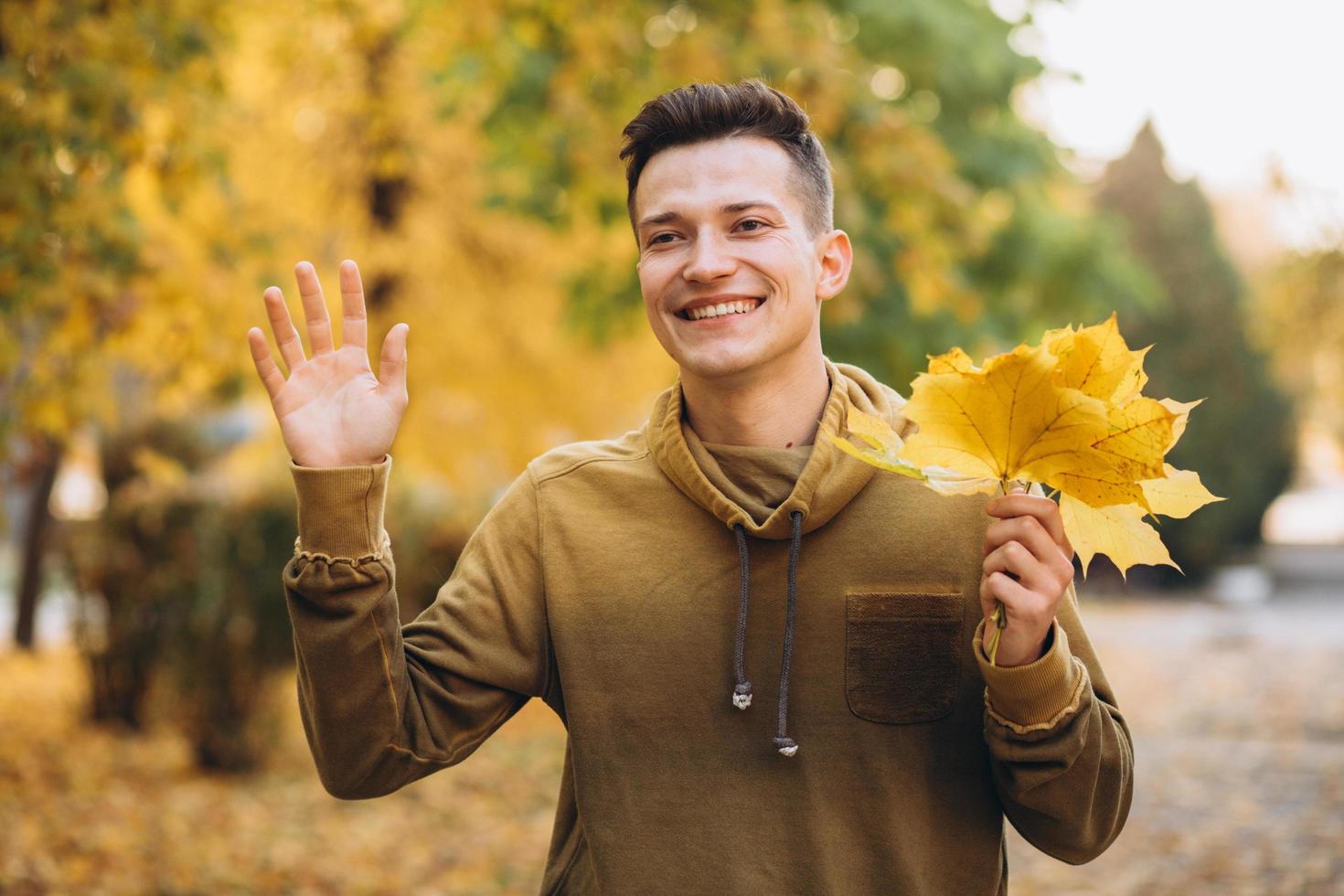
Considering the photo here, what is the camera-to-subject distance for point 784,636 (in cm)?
187

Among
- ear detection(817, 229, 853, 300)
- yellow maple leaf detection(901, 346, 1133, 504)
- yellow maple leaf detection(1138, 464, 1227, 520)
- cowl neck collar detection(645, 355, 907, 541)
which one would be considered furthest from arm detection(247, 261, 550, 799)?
yellow maple leaf detection(1138, 464, 1227, 520)

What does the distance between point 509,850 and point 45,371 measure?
3.36 metres

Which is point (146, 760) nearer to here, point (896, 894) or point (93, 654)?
point (93, 654)

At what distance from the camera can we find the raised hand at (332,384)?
182cm

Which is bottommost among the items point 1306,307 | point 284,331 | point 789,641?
point 789,641

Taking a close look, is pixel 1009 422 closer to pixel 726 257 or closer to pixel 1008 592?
pixel 1008 592

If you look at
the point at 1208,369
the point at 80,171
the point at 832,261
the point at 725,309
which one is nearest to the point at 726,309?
the point at 725,309

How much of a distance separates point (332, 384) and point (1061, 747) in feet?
3.85

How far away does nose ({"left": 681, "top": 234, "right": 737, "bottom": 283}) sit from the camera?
1.94 m

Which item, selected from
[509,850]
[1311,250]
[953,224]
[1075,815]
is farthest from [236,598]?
[1311,250]

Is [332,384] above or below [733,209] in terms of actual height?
below

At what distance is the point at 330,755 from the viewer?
1830 millimetres

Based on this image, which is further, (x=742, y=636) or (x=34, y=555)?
(x=34, y=555)

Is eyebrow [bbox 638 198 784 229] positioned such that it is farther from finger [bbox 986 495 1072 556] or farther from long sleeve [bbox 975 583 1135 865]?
long sleeve [bbox 975 583 1135 865]
